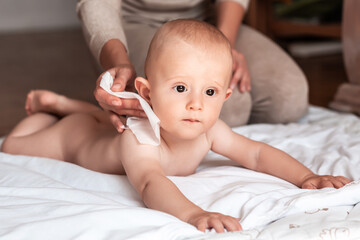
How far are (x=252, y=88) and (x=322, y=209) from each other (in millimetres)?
853

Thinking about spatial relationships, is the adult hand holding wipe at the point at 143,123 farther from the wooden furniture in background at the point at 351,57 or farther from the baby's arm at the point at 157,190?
the wooden furniture in background at the point at 351,57

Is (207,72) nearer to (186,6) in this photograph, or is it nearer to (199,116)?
(199,116)

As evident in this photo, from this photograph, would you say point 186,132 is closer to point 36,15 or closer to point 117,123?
point 117,123

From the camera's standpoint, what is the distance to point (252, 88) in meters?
1.84

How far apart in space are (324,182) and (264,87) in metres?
0.72

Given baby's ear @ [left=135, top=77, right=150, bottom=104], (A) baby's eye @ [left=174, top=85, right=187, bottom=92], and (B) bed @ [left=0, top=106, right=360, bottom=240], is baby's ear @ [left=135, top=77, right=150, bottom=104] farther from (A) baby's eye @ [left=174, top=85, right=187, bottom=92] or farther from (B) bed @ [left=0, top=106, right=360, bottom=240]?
(B) bed @ [left=0, top=106, right=360, bottom=240]

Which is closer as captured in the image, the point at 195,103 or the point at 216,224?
the point at 216,224

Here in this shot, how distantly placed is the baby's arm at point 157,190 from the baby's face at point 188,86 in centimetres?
9

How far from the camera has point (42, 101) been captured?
1606mm

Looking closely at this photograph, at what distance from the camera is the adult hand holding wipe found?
1.11 metres

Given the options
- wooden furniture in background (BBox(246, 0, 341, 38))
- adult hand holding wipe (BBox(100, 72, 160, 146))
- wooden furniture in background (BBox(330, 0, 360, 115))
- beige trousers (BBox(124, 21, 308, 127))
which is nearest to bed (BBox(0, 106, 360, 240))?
adult hand holding wipe (BBox(100, 72, 160, 146))

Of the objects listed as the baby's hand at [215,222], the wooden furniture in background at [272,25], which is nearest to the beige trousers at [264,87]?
the baby's hand at [215,222]

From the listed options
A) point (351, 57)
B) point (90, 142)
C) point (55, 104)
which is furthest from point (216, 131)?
point (351, 57)

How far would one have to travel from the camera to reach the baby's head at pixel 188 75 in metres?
1.08
